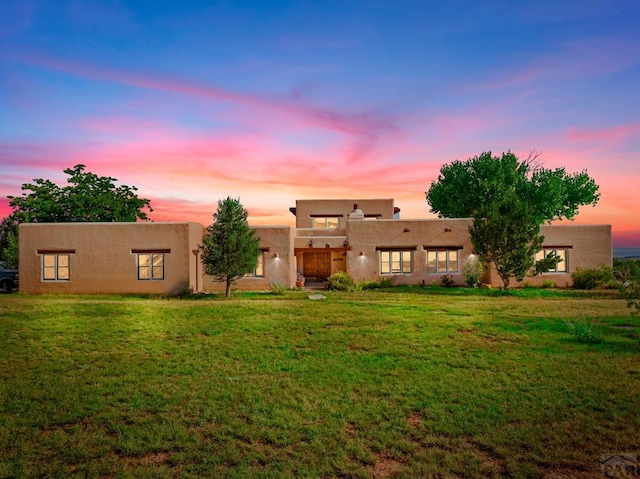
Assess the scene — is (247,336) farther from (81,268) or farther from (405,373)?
(81,268)

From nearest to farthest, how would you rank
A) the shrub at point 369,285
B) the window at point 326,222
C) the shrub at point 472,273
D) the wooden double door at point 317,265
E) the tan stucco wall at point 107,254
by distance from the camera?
the tan stucco wall at point 107,254, the shrub at point 369,285, the shrub at point 472,273, the wooden double door at point 317,265, the window at point 326,222

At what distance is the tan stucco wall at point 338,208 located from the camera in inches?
1253

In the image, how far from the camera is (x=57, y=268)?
21734 mm

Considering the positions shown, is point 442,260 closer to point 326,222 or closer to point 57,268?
point 326,222

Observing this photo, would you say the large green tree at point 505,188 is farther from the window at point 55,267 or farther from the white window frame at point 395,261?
the window at point 55,267

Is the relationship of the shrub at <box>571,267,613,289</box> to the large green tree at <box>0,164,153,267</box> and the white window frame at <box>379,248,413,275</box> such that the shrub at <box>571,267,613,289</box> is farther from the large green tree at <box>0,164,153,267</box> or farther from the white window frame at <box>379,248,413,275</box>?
the large green tree at <box>0,164,153,267</box>

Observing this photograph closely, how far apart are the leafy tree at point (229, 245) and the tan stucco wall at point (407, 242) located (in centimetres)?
739

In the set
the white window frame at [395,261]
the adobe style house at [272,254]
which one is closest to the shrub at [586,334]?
the adobe style house at [272,254]

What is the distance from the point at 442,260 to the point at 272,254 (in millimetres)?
10563

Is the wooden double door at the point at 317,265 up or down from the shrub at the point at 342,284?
up

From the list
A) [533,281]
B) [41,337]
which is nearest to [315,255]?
[533,281]

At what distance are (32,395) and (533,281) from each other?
24.5 meters

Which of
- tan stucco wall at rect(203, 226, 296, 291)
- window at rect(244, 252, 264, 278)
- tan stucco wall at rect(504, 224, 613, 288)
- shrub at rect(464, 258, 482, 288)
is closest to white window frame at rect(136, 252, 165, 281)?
tan stucco wall at rect(203, 226, 296, 291)

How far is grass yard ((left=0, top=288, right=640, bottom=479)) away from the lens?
4.74 m
